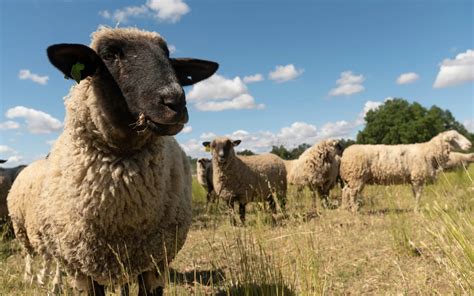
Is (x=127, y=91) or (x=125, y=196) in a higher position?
(x=127, y=91)

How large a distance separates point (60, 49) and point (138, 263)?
1.75 meters

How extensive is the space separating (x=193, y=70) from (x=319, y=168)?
7609mm

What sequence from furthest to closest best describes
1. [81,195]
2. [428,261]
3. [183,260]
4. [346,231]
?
[346,231]
[183,260]
[428,261]
[81,195]

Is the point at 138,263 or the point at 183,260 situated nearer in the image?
the point at 138,263

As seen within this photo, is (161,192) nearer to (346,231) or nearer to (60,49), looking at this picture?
(60,49)

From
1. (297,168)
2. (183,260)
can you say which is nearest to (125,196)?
(183,260)

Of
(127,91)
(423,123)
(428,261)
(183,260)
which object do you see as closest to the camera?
(127,91)

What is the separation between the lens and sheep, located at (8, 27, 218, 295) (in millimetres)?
2631

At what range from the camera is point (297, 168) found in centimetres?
1102

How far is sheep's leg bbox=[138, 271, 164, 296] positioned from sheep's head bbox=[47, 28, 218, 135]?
1.33 m

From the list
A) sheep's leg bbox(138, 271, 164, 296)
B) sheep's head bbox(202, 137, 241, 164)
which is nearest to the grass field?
sheep's leg bbox(138, 271, 164, 296)

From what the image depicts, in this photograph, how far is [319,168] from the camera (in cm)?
1035

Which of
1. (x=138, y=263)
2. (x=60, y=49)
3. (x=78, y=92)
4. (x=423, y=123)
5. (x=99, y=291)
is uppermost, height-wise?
(x=423, y=123)

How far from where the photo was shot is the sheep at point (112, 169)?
2.63 meters
